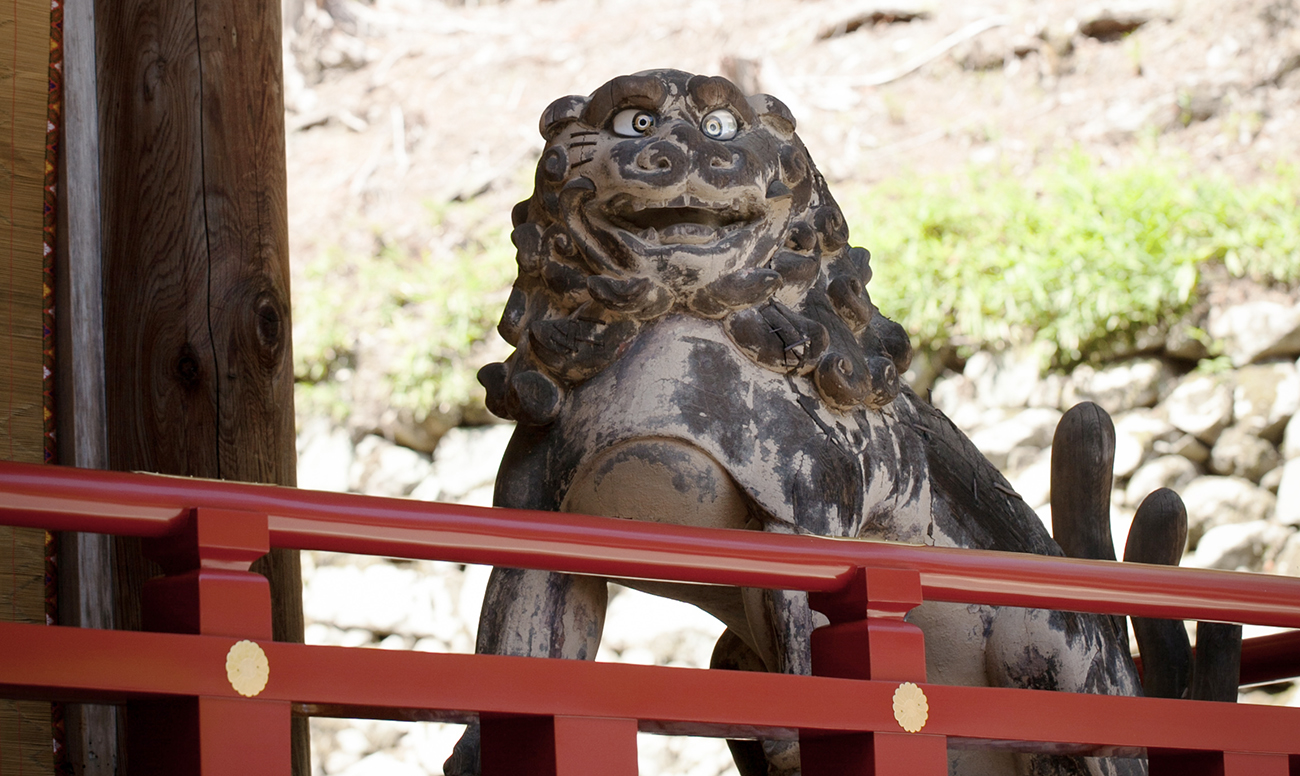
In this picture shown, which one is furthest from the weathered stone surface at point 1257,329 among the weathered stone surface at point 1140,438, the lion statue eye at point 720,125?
the lion statue eye at point 720,125

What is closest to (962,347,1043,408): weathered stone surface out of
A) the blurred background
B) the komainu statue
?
the blurred background

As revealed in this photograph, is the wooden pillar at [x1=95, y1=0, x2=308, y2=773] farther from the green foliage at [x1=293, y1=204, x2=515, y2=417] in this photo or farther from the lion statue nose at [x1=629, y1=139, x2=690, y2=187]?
the green foliage at [x1=293, y1=204, x2=515, y2=417]

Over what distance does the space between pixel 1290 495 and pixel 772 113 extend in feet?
13.2

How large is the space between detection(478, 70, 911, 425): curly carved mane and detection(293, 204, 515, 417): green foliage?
4.33m

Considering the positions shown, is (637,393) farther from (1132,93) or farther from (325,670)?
(1132,93)

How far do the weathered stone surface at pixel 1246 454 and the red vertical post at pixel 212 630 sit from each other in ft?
15.5

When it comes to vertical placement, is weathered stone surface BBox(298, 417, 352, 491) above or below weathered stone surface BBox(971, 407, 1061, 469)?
above

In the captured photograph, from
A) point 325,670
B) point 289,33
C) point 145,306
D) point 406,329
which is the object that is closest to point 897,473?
point 325,670

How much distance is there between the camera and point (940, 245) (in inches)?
236

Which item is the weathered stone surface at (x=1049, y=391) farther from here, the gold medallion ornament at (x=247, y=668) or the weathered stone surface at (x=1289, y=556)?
the gold medallion ornament at (x=247, y=668)

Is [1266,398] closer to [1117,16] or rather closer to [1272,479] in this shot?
[1272,479]

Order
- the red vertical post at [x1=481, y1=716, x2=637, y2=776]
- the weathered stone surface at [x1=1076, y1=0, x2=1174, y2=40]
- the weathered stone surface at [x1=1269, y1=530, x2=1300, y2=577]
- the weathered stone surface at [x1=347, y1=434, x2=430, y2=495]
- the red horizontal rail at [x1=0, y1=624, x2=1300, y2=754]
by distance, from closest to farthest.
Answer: the red horizontal rail at [x1=0, y1=624, x2=1300, y2=754] → the red vertical post at [x1=481, y1=716, x2=637, y2=776] → the weathered stone surface at [x1=1269, y1=530, x2=1300, y2=577] → the weathered stone surface at [x1=347, y1=434, x2=430, y2=495] → the weathered stone surface at [x1=1076, y1=0, x2=1174, y2=40]

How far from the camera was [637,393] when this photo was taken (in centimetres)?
178

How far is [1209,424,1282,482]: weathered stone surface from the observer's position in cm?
525
